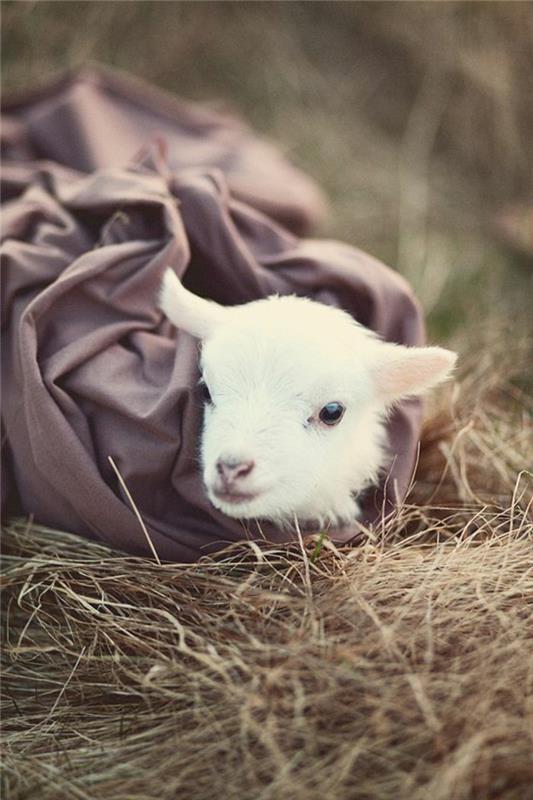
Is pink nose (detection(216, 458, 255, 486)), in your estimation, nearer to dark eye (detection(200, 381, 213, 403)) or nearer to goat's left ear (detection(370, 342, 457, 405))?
dark eye (detection(200, 381, 213, 403))

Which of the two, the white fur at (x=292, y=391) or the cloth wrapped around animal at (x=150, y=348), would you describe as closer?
the white fur at (x=292, y=391)

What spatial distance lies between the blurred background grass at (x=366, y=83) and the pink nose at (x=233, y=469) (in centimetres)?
294

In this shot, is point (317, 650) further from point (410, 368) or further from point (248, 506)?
point (410, 368)

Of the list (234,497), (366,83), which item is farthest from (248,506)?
(366,83)

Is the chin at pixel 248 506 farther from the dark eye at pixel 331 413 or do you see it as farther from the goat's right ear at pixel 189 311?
the goat's right ear at pixel 189 311

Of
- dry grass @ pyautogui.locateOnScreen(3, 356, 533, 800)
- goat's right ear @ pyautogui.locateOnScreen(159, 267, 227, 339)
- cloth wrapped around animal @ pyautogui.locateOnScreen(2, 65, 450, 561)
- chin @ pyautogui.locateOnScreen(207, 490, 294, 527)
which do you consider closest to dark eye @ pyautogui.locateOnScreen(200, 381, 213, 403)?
cloth wrapped around animal @ pyautogui.locateOnScreen(2, 65, 450, 561)

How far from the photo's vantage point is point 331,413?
7.86 ft

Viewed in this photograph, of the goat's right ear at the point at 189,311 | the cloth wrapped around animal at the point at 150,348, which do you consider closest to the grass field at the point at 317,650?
the cloth wrapped around animal at the point at 150,348

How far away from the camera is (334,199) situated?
5.18m

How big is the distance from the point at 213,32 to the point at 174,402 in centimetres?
380

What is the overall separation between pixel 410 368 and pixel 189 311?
2.32 ft

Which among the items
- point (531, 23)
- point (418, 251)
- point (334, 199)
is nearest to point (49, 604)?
point (418, 251)

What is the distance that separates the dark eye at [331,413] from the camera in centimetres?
238

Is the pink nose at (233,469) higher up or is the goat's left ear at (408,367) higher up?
the goat's left ear at (408,367)
